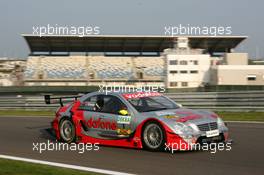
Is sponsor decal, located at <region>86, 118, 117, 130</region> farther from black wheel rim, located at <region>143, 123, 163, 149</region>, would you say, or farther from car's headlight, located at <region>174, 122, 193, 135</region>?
car's headlight, located at <region>174, 122, 193, 135</region>

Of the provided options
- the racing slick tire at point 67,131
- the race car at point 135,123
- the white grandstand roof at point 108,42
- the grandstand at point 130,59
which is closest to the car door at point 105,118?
the race car at point 135,123

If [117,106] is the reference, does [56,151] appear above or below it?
below

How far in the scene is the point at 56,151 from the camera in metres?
8.65

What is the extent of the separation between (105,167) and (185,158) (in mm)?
1339

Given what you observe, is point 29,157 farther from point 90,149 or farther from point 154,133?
point 154,133

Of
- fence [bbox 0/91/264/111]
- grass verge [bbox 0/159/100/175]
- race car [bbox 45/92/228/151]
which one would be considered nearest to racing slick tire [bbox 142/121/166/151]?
race car [bbox 45/92/228/151]

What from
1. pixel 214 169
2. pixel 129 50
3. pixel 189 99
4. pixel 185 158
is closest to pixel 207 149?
pixel 185 158

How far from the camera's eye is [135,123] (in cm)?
834

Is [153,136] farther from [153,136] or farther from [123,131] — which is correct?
[123,131]

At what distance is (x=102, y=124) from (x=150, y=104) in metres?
1.01

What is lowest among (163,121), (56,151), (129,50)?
(56,151)

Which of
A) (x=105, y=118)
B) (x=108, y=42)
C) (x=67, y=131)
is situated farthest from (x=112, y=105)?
(x=108, y=42)
